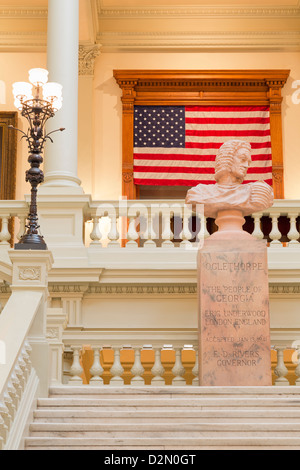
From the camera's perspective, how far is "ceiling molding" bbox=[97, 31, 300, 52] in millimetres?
14867

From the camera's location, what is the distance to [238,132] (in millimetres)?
14492

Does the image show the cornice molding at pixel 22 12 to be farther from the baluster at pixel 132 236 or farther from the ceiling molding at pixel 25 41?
the baluster at pixel 132 236

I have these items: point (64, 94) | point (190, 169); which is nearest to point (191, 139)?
point (190, 169)

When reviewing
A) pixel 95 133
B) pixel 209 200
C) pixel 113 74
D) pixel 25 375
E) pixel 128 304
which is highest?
pixel 113 74

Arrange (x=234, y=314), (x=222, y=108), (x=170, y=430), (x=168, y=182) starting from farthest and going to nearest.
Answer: (x=222, y=108), (x=168, y=182), (x=234, y=314), (x=170, y=430)

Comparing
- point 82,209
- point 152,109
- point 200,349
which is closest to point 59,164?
point 82,209

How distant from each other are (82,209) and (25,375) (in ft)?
13.8

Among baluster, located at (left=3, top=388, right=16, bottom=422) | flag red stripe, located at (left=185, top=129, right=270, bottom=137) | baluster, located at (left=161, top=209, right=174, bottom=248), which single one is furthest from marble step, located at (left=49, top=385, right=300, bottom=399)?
flag red stripe, located at (left=185, top=129, right=270, bottom=137)

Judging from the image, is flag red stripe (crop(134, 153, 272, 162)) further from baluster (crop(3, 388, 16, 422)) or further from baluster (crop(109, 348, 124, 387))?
baluster (crop(3, 388, 16, 422))

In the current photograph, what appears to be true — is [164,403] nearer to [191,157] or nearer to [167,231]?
[167,231]

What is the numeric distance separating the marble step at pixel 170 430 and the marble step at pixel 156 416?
186 millimetres

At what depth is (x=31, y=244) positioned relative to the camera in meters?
6.96

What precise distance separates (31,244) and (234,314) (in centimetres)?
213

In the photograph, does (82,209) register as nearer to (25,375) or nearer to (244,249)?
(244,249)
